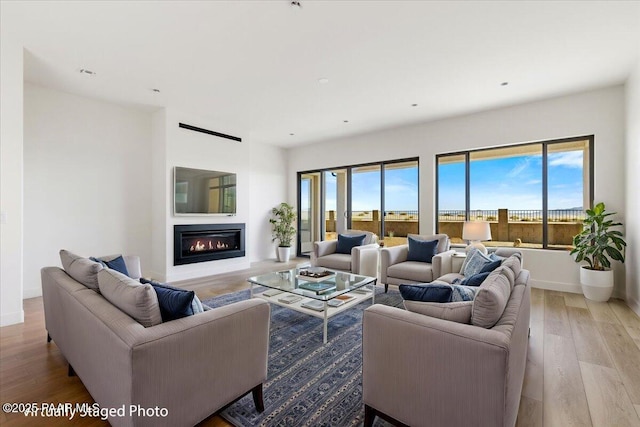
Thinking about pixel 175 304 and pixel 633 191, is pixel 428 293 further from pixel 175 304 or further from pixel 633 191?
pixel 633 191

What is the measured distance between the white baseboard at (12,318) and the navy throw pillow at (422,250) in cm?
472

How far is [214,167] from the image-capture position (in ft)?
18.1

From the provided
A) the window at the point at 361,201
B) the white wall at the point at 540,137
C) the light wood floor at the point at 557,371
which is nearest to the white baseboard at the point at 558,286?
the white wall at the point at 540,137

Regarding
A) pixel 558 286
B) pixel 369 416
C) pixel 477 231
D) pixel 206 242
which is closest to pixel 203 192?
pixel 206 242

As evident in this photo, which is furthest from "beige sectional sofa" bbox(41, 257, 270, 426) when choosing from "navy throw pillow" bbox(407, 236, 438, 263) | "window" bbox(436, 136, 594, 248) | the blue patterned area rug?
"window" bbox(436, 136, 594, 248)

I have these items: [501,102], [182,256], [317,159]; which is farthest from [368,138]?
[182,256]

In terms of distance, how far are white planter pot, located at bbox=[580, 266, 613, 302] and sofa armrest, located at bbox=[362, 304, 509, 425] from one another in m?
3.75

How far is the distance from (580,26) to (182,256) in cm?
577

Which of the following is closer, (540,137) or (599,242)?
(599,242)

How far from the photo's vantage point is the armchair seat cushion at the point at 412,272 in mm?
3809

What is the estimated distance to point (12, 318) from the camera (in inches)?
120

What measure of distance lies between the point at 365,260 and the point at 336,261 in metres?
0.45

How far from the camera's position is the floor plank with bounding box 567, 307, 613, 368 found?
7.81ft

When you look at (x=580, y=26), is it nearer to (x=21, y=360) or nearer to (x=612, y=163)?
(x=612, y=163)
